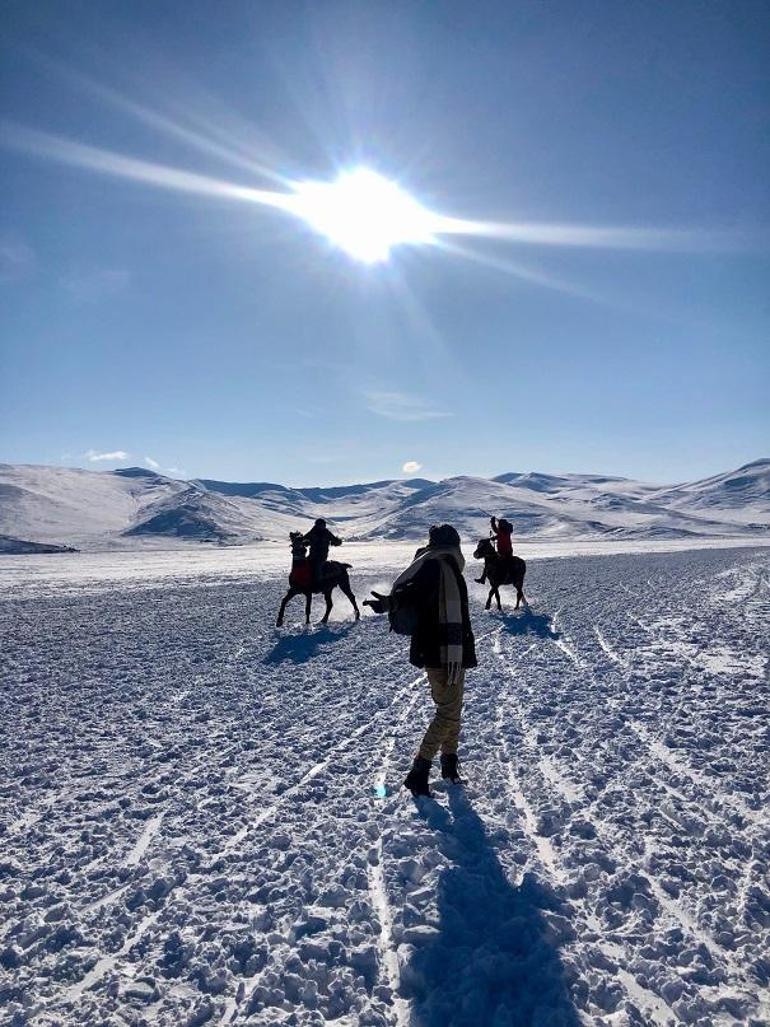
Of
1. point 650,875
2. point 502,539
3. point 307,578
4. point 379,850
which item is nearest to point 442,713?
point 379,850

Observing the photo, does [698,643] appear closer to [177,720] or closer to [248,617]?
[177,720]

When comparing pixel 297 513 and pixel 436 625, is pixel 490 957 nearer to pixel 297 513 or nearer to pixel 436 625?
pixel 436 625

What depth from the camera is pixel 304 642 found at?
504 inches

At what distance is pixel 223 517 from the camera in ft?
361

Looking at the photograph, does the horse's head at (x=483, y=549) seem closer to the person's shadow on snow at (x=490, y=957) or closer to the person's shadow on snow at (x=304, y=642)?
the person's shadow on snow at (x=304, y=642)

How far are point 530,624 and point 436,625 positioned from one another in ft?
32.4

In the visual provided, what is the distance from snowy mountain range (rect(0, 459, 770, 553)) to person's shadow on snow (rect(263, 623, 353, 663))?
62.5 meters

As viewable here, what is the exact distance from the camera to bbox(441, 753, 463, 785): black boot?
220 inches

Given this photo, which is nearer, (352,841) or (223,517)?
(352,841)

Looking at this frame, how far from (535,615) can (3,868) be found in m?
13.2

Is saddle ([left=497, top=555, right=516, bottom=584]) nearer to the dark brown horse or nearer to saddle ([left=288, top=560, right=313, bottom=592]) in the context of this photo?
the dark brown horse

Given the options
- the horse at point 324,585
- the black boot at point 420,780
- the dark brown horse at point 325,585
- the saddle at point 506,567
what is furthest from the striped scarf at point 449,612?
the saddle at point 506,567

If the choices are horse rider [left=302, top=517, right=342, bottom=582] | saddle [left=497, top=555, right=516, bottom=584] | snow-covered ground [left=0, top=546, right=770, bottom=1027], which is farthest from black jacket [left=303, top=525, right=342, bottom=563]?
saddle [left=497, top=555, right=516, bottom=584]

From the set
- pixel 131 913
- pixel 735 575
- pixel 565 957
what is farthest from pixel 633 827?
pixel 735 575
